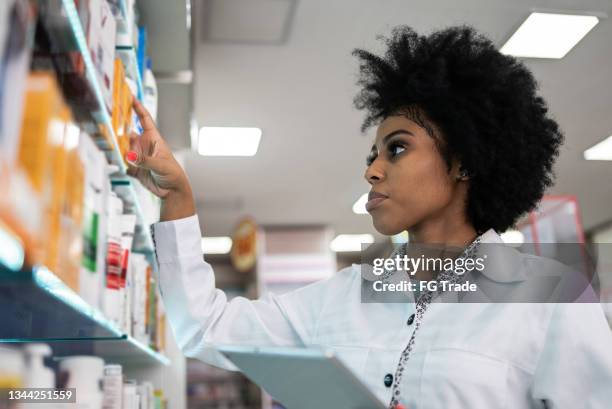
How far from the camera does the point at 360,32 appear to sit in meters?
3.59

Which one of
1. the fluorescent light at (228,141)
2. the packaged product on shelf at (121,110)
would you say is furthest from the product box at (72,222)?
the fluorescent light at (228,141)

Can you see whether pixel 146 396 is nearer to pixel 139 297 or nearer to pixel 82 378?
pixel 139 297

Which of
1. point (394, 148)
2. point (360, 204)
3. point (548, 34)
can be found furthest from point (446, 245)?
point (360, 204)

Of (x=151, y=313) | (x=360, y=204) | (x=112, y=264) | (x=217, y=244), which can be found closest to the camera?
(x=112, y=264)

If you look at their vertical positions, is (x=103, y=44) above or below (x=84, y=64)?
above

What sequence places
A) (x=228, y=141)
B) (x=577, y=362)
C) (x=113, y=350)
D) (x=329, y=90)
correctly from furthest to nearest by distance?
(x=228, y=141), (x=329, y=90), (x=113, y=350), (x=577, y=362)

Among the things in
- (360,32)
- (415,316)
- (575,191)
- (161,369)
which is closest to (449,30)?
(415,316)

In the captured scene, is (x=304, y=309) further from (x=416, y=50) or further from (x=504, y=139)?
(x=416, y=50)

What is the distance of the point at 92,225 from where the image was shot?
3.54ft

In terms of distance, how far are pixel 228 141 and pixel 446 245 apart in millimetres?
4000

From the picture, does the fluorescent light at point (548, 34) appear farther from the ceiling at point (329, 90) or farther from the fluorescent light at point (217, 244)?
the fluorescent light at point (217, 244)

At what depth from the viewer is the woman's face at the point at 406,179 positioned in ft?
4.31

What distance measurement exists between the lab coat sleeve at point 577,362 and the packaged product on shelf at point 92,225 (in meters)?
0.83

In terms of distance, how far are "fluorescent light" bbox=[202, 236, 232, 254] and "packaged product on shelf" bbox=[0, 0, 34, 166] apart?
27.9 ft
